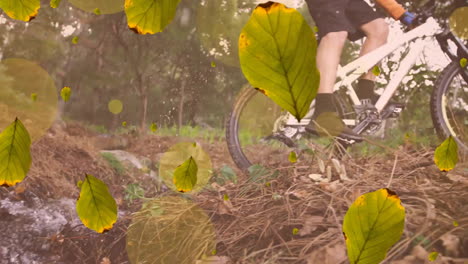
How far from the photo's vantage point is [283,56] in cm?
16

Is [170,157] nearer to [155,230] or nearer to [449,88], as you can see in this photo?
[155,230]

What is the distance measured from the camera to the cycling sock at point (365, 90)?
88 cm

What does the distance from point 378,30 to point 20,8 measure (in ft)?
2.11

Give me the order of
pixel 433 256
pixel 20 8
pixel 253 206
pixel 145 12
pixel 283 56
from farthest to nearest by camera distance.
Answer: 1. pixel 253 206
2. pixel 433 256
3. pixel 20 8
4. pixel 145 12
5. pixel 283 56

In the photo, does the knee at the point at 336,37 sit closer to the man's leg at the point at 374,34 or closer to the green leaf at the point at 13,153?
the man's leg at the point at 374,34

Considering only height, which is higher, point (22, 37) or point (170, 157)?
point (22, 37)

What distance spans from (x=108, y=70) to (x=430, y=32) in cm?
63

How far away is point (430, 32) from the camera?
86 centimetres

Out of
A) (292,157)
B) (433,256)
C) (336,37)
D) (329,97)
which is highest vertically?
(336,37)

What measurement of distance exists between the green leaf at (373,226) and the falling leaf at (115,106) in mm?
735

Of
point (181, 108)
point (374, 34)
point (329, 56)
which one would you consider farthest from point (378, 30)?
point (181, 108)

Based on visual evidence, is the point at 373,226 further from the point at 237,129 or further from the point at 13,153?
the point at 237,129

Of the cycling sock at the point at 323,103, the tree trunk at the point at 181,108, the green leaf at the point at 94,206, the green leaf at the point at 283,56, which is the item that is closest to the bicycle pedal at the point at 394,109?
the cycling sock at the point at 323,103

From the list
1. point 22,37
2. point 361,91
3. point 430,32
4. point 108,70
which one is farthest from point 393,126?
point 22,37
